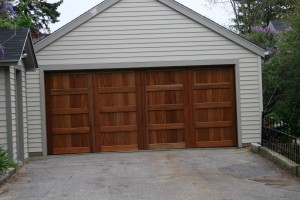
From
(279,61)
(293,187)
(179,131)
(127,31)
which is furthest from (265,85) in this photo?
(293,187)

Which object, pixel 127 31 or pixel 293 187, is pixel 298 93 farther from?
pixel 293 187

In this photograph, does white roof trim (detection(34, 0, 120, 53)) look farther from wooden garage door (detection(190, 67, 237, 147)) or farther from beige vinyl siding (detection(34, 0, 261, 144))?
wooden garage door (detection(190, 67, 237, 147))

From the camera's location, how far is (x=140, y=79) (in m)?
15.6

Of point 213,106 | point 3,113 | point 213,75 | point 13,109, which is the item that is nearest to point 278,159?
point 213,106

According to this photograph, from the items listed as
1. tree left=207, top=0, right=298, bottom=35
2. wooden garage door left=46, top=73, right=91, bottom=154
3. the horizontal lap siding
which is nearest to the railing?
the horizontal lap siding

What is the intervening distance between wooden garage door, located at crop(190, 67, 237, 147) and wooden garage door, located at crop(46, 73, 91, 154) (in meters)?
3.02

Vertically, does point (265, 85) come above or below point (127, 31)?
below

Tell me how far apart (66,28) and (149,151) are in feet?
13.4

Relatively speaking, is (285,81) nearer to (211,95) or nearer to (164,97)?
(211,95)

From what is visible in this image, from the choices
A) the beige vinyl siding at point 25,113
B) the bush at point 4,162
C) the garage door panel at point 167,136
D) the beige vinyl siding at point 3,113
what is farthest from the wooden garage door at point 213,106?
the bush at point 4,162

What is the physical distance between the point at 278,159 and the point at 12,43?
644 centimetres

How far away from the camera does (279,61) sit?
55.3 feet

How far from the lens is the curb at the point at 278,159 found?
36.7ft

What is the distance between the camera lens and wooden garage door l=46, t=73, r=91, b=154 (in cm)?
1548
